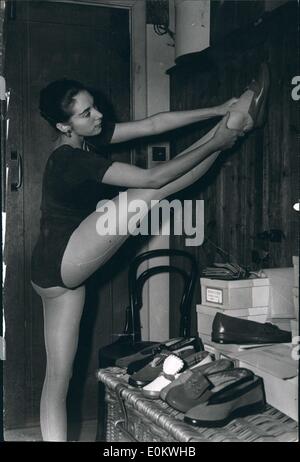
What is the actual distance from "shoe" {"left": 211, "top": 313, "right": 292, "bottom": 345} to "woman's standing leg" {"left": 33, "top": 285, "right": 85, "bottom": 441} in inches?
23.1

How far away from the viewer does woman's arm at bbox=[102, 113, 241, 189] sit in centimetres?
184

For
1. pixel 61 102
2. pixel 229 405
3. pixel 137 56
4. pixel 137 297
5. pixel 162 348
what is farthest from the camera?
pixel 137 56

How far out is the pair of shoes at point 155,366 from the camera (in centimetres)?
164

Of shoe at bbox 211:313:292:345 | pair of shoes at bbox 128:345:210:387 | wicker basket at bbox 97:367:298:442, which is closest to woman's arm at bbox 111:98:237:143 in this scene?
shoe at bbox 211:313:292:345

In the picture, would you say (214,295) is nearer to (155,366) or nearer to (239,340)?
(239,340)

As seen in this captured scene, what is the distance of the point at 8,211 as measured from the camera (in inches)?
106

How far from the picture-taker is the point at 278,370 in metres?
→ 1.42

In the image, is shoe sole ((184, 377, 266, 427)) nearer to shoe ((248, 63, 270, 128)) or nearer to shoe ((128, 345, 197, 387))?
shoe ((128, 345, 197, 387))

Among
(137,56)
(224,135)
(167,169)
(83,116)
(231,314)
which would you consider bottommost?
(231,314)

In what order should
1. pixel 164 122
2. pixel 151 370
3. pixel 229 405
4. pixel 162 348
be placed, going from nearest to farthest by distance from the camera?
pixel 229 405
pixel 151 370
pixel 162 348
pixel 164 122

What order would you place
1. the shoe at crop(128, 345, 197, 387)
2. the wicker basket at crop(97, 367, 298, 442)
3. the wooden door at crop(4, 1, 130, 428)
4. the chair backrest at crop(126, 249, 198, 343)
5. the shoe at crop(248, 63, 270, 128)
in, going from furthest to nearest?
1. the wooden door at crop(4, 1, 130, 428)
2. the chair backrest at crop(126, 249, 198, 343)
3. the shoe at crop(248, 63, 270, 128)
4. the shoe at crop(128, 345, 197, 387)
5. the wicker basket at crop(97, 367, 298, 442)

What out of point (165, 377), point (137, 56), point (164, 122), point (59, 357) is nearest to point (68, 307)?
point (59, 357)

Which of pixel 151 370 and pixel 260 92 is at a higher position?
pixel 260 92

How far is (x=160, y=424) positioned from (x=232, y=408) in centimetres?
19
